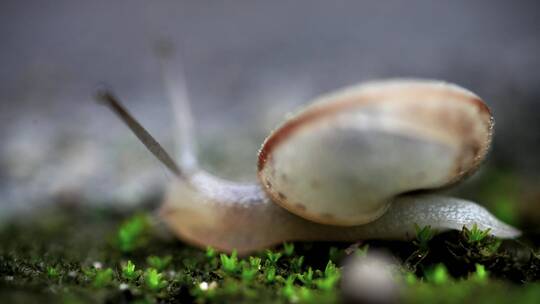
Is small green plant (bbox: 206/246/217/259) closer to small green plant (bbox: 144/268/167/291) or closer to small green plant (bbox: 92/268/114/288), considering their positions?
small green plant (bbox: 144/268/167/291)

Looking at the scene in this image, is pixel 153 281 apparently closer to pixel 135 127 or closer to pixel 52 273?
pixel 52 273

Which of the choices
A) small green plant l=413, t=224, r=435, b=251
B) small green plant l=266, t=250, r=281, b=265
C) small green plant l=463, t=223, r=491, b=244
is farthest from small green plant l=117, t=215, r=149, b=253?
small green plant l=463, t=223, r=491, b=244

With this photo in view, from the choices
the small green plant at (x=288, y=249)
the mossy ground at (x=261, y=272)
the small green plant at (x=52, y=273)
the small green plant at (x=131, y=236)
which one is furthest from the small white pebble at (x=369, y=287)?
the small green plant at (x=131, y=236)

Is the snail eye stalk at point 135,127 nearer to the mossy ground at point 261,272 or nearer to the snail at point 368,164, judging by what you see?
the snail at point 368,164

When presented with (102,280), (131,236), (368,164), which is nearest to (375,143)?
(368,164)

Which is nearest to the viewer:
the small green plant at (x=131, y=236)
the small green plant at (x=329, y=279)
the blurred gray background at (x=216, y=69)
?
the small green plant at (x=329, y=279)

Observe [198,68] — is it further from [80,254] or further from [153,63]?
[80,254]
